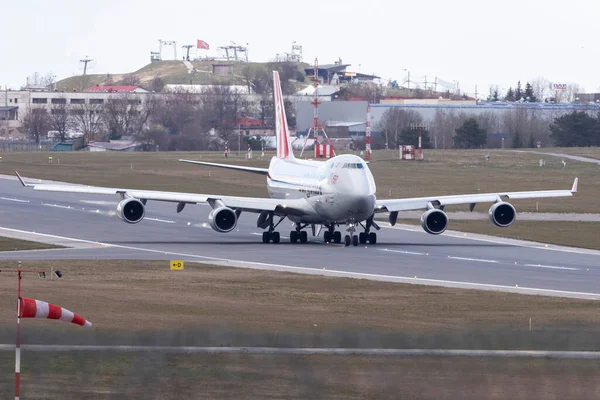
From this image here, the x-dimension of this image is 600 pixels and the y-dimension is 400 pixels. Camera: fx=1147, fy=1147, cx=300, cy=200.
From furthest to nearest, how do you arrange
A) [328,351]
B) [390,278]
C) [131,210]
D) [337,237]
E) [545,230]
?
[545,230] < [337,237] < [131,210] < [390,278] < [328,351]

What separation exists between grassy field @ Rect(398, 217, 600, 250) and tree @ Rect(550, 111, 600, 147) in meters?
107

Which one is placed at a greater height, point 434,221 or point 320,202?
point 320,202

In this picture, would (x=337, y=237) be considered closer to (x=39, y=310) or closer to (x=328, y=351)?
(x=328, y=351)

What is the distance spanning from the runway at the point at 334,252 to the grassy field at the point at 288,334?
3.19m

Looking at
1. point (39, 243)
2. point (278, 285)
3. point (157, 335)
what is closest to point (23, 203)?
point (39, 243)

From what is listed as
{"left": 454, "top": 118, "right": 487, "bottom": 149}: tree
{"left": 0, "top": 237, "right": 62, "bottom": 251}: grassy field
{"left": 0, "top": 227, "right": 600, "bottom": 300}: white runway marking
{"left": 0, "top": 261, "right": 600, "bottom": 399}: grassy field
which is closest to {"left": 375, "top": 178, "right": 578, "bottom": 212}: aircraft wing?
{"left": 0, "top": 227, "right": 600, "bottom": 300}: white runway marking

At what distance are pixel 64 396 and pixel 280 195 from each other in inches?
1562

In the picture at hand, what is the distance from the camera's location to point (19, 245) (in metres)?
50.2

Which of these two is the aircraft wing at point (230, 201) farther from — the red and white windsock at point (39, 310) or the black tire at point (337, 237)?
the red and white windsock at point (39, 310)

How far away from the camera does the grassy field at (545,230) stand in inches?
2226

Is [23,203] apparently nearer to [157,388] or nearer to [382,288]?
[382,288]

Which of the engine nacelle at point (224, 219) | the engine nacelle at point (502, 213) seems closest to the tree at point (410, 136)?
the engine nacelle at point (502, 213)

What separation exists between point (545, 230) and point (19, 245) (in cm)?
2831

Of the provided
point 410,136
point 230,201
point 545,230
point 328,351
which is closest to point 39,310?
point 328,351
